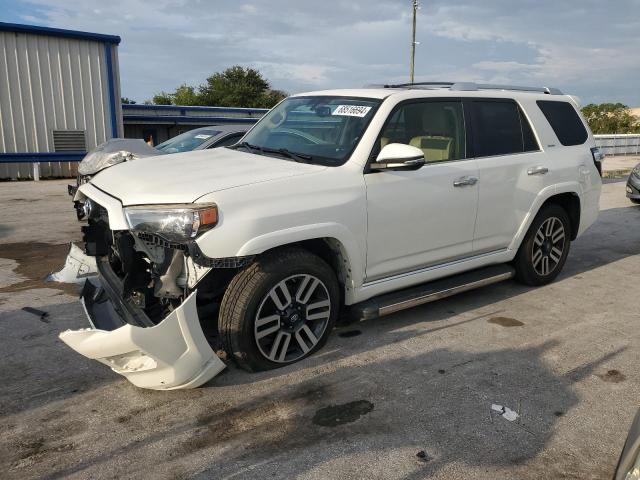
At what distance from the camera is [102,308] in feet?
12.3

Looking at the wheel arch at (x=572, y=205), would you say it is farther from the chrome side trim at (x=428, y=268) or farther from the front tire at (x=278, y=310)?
the front tire at (x=278, y=310)

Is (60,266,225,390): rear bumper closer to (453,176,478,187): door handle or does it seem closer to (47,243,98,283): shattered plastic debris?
(47,243,98,283): shattered plastic debris

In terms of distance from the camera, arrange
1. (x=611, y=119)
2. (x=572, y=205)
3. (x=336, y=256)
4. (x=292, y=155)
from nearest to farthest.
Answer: (x=336, y=256), (x=292, y=155), (x=572, y=205), (x=611, y=119)

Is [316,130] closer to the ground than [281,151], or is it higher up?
higher up

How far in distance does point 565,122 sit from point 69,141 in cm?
1494

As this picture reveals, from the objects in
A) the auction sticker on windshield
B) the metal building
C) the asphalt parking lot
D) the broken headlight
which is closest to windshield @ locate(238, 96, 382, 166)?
the auction sticker on windshield

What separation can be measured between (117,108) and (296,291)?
15604 millimetres

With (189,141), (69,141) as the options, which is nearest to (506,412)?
(189,141)

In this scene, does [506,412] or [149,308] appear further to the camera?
[149,308]

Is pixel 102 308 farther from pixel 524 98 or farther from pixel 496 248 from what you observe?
pixel 524 98

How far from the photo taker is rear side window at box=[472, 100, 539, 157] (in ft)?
15.2

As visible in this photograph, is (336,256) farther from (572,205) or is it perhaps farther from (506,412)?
(572,205)

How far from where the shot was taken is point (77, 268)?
447cm

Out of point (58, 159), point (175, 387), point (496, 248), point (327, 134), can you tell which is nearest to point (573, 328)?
point (496, 248)
